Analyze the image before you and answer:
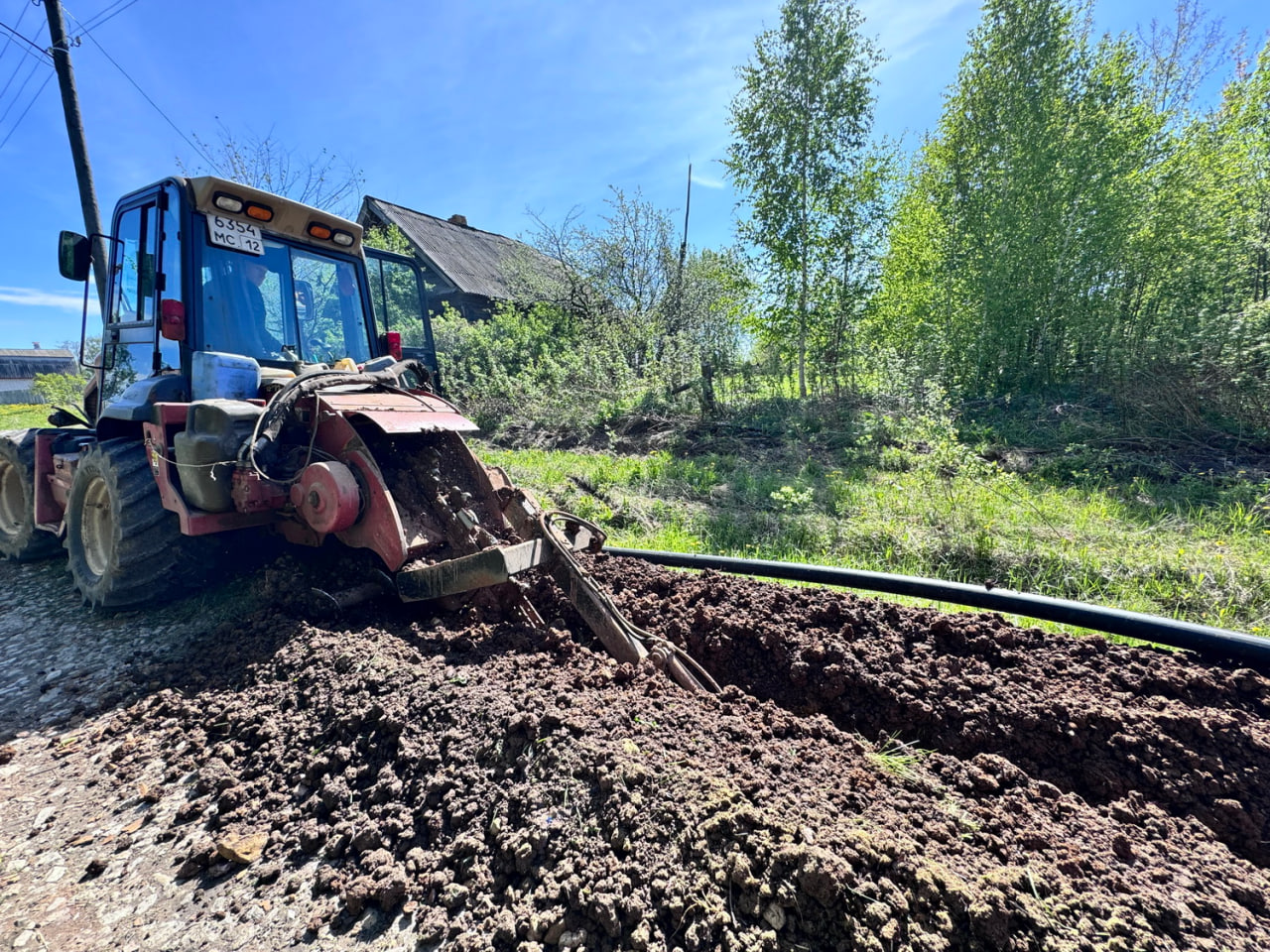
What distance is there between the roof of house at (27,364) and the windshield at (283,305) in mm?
46644

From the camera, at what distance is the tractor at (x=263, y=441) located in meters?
2.88

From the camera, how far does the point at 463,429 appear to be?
326 centimetres

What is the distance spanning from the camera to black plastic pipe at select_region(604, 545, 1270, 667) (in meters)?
2.36

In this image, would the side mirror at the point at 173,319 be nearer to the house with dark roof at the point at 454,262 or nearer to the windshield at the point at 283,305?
the windshield at the point at 283,305

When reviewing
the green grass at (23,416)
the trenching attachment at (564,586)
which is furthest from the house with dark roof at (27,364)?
the trenching attachment at (564,586)

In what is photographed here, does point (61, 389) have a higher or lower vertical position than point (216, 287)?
higher

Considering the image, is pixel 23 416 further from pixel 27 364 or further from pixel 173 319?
pixel 27 364

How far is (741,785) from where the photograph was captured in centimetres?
165

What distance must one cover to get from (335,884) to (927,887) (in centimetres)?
163

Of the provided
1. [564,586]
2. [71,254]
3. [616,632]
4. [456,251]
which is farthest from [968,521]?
[456,251]

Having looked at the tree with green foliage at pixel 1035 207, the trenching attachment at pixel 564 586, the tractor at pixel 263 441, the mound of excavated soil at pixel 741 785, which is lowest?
the mound of excavated soil at pixel 741 785

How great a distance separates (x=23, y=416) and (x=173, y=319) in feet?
68.9

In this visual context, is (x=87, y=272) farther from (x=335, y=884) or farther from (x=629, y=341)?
(x=629, y=341)

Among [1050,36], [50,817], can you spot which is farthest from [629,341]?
[50,817]
